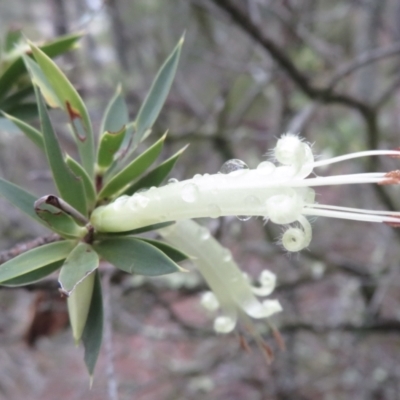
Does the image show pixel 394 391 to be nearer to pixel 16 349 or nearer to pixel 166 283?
pixel 166 283

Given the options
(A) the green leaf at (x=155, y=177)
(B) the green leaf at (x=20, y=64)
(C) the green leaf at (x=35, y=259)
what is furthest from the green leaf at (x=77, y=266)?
(B) the green leaf at (x=20, y=64)

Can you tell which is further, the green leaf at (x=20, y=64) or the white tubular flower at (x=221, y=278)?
the green leaf at (x=20, y=64)

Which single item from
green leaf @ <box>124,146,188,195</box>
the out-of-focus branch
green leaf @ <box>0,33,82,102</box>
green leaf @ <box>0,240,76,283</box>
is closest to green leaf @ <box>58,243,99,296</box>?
green leaf @ <box>0,240,76,283</box>

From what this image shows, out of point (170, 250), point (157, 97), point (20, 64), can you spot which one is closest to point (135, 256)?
point (170, 250)

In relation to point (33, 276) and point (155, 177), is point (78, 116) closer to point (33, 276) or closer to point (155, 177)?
point (155, 177)

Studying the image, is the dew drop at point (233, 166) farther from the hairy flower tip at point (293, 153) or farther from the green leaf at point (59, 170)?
the green leaf at point (59, 170)

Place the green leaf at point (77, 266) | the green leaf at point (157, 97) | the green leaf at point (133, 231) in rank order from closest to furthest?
the green leaf at point (77, 266) < the green leaf at point (133, 231) < the green leaf at point (157, 97)

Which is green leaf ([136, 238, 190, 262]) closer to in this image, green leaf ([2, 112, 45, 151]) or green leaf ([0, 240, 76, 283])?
green leaf ([0, 240, 76, 283])
